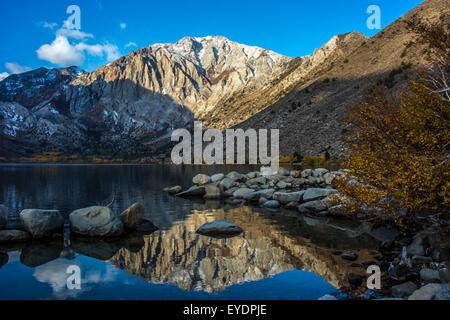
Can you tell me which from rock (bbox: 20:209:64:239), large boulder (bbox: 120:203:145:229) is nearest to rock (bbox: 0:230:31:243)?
rock (bbox: 20:209:64:239)

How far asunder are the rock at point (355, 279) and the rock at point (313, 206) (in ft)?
40.3

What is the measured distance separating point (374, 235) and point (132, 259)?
12.4 m

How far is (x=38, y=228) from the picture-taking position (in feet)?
51.6

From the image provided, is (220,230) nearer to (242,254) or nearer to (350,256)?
(242,254)

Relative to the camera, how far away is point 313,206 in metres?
22.8

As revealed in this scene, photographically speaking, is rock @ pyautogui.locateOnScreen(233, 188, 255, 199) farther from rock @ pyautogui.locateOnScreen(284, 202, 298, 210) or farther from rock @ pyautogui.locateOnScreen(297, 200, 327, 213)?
rock @ pyautogui.locateOnScreen(297, 200, 327, 213)

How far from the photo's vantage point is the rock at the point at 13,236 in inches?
598

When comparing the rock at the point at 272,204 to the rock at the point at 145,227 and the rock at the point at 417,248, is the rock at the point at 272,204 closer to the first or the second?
the rock at the point at 145,227

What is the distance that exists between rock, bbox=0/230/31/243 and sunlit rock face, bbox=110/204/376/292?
5.94 meters

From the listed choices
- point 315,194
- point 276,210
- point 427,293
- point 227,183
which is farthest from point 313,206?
point 427,293

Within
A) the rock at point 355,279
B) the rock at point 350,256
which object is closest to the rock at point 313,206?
the rock at point 350,256

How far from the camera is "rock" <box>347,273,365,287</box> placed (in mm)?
9594
